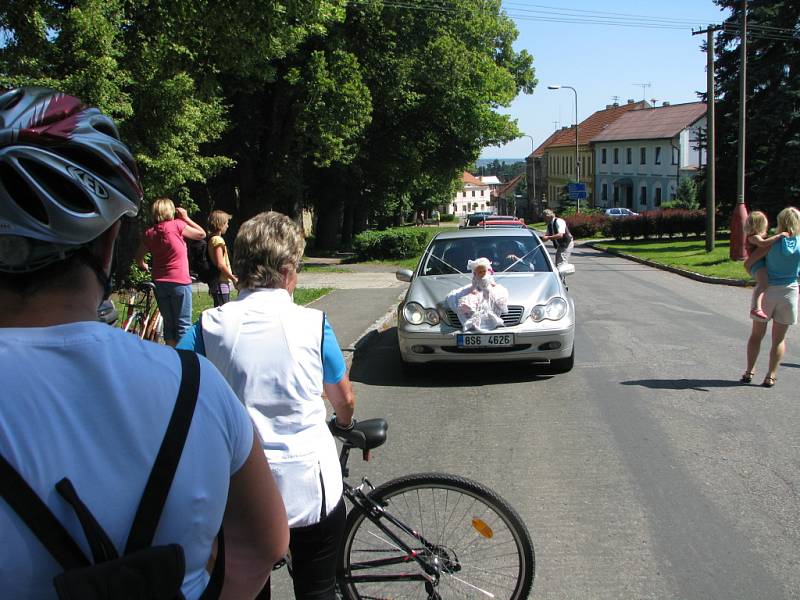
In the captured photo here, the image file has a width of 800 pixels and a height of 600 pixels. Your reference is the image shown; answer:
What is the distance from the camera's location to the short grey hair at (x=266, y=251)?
9.63 feet

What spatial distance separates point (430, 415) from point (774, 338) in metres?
3.69

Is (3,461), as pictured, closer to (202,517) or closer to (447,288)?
(202,517)

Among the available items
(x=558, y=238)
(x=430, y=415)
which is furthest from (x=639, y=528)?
(x=558, y=238)

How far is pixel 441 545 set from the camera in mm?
3281

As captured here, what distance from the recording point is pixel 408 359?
8812mm

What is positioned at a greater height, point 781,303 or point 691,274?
point 781,303

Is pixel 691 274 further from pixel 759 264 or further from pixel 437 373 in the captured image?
pixel 437 373

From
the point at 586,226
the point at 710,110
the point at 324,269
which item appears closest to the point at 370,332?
the point at 324,269

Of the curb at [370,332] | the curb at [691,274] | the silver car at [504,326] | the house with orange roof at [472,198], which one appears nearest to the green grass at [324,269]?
the curb at [370,332]

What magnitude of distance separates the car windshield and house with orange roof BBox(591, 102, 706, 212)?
66.3 meters

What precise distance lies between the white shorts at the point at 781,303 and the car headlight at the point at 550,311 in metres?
2.07

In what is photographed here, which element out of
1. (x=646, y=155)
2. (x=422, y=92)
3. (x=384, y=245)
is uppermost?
(x=422, y=92)

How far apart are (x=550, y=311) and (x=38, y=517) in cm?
790

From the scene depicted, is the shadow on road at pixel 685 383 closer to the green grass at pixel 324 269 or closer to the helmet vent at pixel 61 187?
the helmet vent at pixel 61 187
